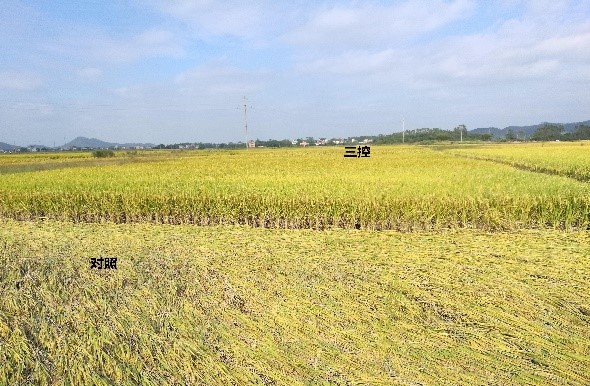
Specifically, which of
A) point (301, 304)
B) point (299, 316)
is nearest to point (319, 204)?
point (301, 304)

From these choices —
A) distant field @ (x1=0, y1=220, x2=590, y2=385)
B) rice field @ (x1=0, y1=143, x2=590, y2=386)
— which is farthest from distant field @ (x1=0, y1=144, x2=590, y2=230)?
distant field @ (x1=0, y1=220, x2=590, y2=385)

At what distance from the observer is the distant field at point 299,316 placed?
2830mm

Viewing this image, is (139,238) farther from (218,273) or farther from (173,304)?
(173,304)

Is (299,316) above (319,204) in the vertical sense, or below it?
below

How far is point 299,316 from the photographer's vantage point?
3699mm

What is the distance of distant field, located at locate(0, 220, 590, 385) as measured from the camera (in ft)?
9.29

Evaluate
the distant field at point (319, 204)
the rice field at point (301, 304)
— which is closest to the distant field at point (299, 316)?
the rice field at point (301, 304)

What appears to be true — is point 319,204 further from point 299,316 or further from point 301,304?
point 299,316

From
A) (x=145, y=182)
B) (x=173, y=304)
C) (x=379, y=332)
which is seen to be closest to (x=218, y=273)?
(x=173, y=304)

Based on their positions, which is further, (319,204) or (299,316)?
(319,204)

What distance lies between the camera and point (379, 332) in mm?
3406

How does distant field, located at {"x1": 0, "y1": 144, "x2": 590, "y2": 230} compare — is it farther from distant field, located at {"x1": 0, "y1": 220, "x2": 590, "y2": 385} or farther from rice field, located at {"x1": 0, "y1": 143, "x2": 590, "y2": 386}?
distant field, located at {"x1": 0, "y1": 220, "x2": 590, "y2": 385}

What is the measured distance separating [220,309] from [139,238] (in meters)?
4.24

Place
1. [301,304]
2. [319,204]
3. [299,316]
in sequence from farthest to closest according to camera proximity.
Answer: [319,204], [301,304], [299,316]
